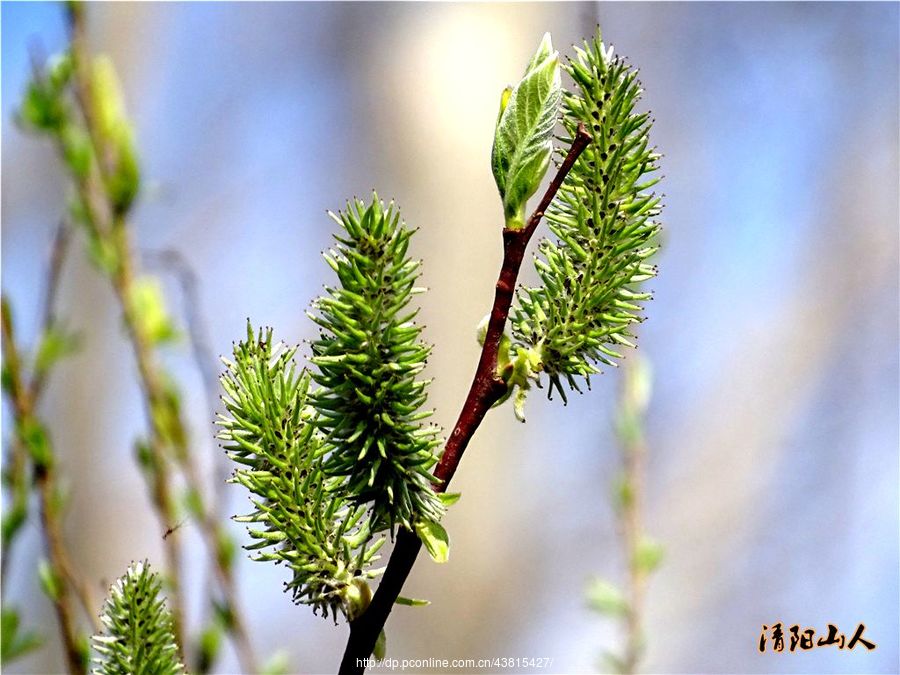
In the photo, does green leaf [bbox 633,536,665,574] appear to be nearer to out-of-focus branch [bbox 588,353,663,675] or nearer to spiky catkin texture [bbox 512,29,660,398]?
out-of-focus branch [bbox 588,353,663,675]

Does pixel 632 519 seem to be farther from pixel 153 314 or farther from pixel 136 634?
pixel 136 634

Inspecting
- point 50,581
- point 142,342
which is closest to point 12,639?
point 50,581

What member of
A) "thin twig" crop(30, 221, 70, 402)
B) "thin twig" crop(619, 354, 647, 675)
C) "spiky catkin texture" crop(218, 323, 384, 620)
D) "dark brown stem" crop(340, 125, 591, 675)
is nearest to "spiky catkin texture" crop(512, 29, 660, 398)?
"dark brown stem" crop(340, 125, 591, 675)

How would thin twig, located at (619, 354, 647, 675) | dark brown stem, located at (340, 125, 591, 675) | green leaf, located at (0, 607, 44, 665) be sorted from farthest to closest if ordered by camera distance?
thin twig, located at (619, 354, 647, 675) → green leaf, located at (0, 607, 44, 665) → dark brown stem, located at (340, 125, 591, 675)

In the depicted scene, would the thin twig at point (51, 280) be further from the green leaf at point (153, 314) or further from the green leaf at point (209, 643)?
the green leaf at point (209, 643)

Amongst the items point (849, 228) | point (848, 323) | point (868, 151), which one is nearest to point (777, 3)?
point (868, 151)

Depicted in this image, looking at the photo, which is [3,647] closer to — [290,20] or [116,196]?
[116,196]
